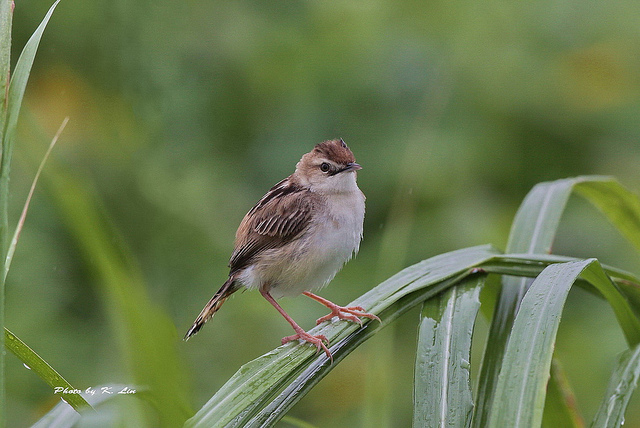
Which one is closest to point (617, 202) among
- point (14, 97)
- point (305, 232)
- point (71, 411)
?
point (305, 232)

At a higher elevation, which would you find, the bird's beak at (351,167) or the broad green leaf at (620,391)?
the bird's beak at (351,167)

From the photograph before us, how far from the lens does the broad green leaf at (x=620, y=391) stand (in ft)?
6.81

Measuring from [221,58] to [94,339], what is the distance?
264 cm

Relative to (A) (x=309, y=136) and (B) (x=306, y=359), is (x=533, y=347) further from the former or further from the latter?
(A) (x=309, y=136)

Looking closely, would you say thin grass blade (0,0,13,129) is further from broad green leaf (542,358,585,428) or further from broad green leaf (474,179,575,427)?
broad green leaf (542,358,585,428)

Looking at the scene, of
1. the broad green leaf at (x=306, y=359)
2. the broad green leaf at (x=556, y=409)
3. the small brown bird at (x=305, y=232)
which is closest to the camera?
the broad green leaf at (x=306, y=359)

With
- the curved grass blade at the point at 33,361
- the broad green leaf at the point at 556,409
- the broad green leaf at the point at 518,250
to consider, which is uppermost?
the curved grass blade at the point at 33,361

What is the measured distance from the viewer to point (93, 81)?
531 centimetres

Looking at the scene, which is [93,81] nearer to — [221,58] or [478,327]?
[221,58]

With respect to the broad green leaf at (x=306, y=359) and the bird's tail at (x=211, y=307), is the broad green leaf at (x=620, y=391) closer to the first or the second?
the broad green leaf at (x=306, y=359)

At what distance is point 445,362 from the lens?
77.1 inches

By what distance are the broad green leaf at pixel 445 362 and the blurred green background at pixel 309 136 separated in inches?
71.1

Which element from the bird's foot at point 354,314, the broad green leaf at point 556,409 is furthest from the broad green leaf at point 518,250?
the bird's foot at point 354,314

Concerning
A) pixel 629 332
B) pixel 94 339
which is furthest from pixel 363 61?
pixel 629 332
